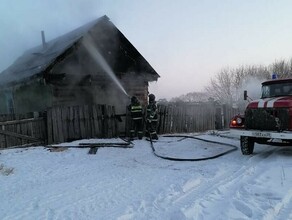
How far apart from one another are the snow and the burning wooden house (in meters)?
6.38

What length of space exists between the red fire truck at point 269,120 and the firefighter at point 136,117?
15.4ft

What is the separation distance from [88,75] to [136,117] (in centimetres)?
440

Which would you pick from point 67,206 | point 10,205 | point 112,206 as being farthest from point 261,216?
point 10,205

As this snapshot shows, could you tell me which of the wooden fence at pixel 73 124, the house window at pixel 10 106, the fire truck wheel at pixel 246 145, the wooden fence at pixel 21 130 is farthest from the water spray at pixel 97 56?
the fire truck wheel at pixel 246 145

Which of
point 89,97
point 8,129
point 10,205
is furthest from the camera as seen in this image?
point 89,97

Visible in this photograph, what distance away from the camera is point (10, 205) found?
5066 millimetres

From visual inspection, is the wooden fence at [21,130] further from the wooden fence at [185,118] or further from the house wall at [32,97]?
the wooden fence at [185,118]

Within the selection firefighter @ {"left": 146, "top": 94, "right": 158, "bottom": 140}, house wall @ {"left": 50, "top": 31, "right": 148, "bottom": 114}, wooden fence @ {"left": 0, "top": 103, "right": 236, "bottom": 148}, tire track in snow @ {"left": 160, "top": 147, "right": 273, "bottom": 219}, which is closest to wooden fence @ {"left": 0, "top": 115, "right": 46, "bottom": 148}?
wooden fence @ {"left": 0, "top": 103, "right": 236, "bottom": 148}

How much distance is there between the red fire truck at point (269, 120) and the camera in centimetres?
774

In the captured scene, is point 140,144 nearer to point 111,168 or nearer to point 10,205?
point 111,168

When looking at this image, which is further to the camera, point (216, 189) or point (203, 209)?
point (216, 189)

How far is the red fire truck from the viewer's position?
7.74 meters

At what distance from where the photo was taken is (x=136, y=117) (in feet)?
41.9

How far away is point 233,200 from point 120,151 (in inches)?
220
